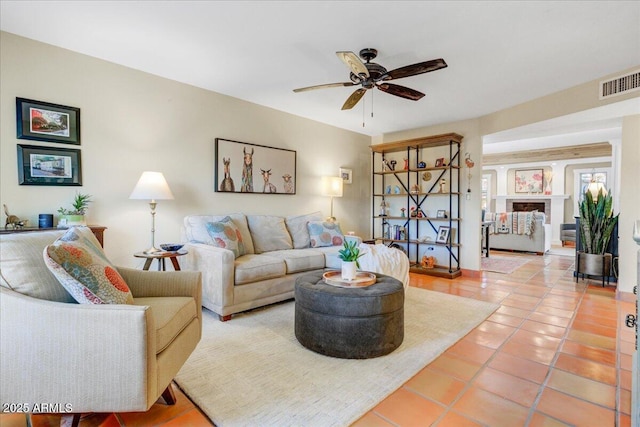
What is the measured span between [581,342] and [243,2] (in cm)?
362

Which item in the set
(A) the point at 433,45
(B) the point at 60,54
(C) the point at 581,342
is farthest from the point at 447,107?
(B) the point at 60,54

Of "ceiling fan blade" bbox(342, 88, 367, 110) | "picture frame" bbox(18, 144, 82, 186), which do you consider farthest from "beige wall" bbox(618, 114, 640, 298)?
"picture frame" bbox(18, 144, 82, 186)

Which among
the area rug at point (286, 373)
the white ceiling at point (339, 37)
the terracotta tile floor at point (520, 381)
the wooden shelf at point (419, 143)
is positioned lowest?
the terracotta tile floor at point (520, 381)

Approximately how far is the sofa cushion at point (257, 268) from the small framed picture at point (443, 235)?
295 centimetres

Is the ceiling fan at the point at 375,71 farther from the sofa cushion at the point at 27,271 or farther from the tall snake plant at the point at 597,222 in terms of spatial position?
the tall snake plant at the point at 597,222

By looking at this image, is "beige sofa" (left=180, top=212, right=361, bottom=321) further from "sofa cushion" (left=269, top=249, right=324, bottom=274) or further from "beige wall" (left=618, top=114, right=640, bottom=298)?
"beige wall" (left=618, top=114, right=640, bottom=298)

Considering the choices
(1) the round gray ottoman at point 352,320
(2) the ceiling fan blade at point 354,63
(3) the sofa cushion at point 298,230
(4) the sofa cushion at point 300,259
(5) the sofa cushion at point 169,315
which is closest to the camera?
(5) the sofa cushion at point 169,315

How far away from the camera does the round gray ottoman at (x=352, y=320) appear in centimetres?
214

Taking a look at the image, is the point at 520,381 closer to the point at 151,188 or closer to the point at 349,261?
the point at 349,261

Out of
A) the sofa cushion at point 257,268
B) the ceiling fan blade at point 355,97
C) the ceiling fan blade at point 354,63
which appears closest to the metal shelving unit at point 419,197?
the ceiling fan blade at point 355,97

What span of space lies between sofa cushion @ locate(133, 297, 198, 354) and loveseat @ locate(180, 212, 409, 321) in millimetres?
1006

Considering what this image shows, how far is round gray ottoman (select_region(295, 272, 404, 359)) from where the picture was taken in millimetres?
2139

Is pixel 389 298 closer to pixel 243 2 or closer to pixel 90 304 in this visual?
pixel 90 304

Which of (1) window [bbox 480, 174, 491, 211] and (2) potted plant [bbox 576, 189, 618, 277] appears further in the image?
(1) window [bbox 480, 174, 491, 211]
